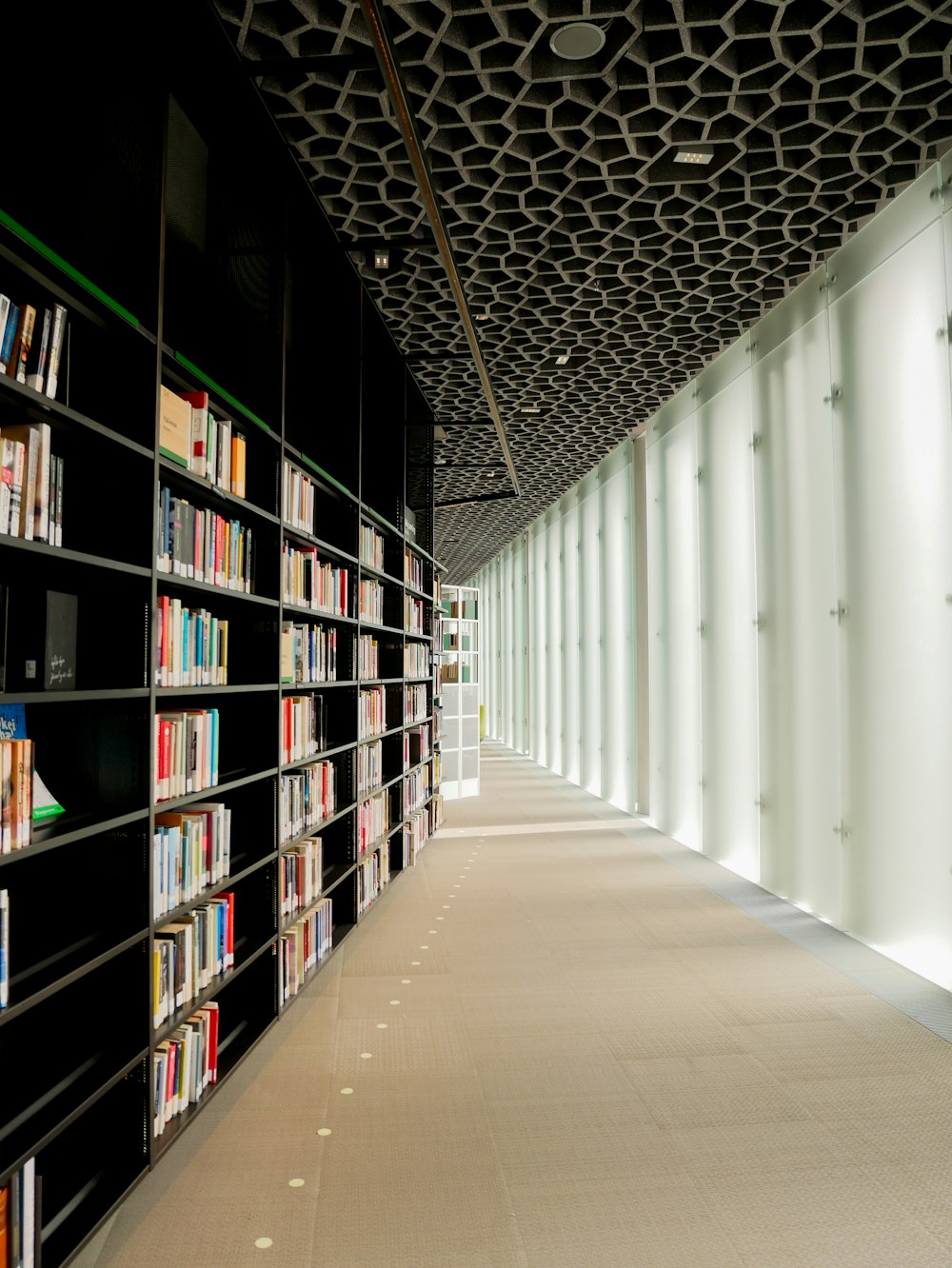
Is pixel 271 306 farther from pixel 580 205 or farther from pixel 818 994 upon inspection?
pixel 818 994

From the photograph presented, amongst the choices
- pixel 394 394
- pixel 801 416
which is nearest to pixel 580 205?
pixel 801 416

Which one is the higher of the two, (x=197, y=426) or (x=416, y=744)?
(x=197, y=426)

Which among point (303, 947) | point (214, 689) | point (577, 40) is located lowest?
point (303, 947)

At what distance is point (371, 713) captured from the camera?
5.61 m

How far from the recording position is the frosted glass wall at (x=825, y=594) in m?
4.34

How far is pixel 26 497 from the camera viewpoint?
2.07 meters

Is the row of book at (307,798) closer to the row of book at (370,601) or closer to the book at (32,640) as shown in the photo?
the row of book at (370,601)

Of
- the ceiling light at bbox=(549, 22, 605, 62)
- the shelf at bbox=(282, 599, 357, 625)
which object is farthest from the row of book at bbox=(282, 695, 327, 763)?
the ceiling light at bbox=(549, 22, 605, 62)

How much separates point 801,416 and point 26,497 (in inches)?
189

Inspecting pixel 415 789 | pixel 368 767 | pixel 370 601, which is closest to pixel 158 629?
pixel 368 767

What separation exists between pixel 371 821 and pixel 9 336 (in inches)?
158

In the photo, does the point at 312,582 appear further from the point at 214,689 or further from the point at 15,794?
the point at 15,794

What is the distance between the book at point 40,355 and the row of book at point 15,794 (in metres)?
0.86

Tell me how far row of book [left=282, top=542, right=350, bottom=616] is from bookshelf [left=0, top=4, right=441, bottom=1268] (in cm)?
2
